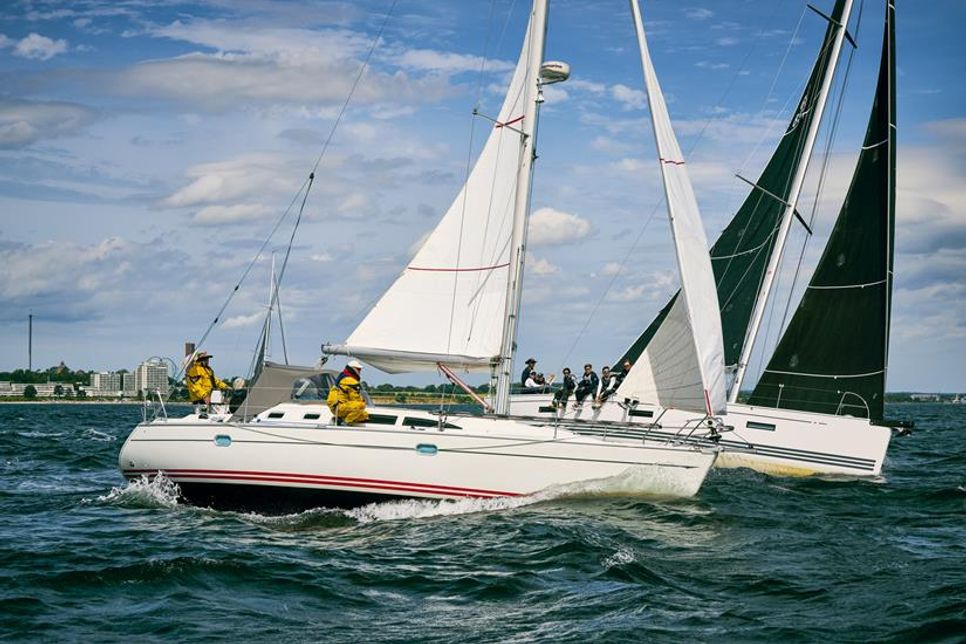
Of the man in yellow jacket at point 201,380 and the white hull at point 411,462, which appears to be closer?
the white hull at point 411,462

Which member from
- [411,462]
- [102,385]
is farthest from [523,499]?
[102,385]

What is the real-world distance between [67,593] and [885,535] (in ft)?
37.3

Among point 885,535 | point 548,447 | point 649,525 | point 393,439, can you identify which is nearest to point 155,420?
point 393,439

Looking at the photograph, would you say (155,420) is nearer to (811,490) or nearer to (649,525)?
(649,525)

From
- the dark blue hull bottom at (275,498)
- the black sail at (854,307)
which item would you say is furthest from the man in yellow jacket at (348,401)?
the black sail at (854,307)

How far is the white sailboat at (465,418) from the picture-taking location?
17.9 m

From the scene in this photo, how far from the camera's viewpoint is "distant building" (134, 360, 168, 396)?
20.2 metres

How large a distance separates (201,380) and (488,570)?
8330 millimetres

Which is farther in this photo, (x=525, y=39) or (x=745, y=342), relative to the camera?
(x=745, y=342)

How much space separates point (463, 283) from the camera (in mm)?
20359

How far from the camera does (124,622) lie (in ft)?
A: 37.9

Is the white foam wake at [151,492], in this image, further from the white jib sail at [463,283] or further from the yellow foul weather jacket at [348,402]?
the white jib sail at [463,283]

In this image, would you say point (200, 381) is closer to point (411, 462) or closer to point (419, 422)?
point (419, 422)

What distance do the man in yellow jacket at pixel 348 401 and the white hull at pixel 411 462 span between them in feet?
1.09
